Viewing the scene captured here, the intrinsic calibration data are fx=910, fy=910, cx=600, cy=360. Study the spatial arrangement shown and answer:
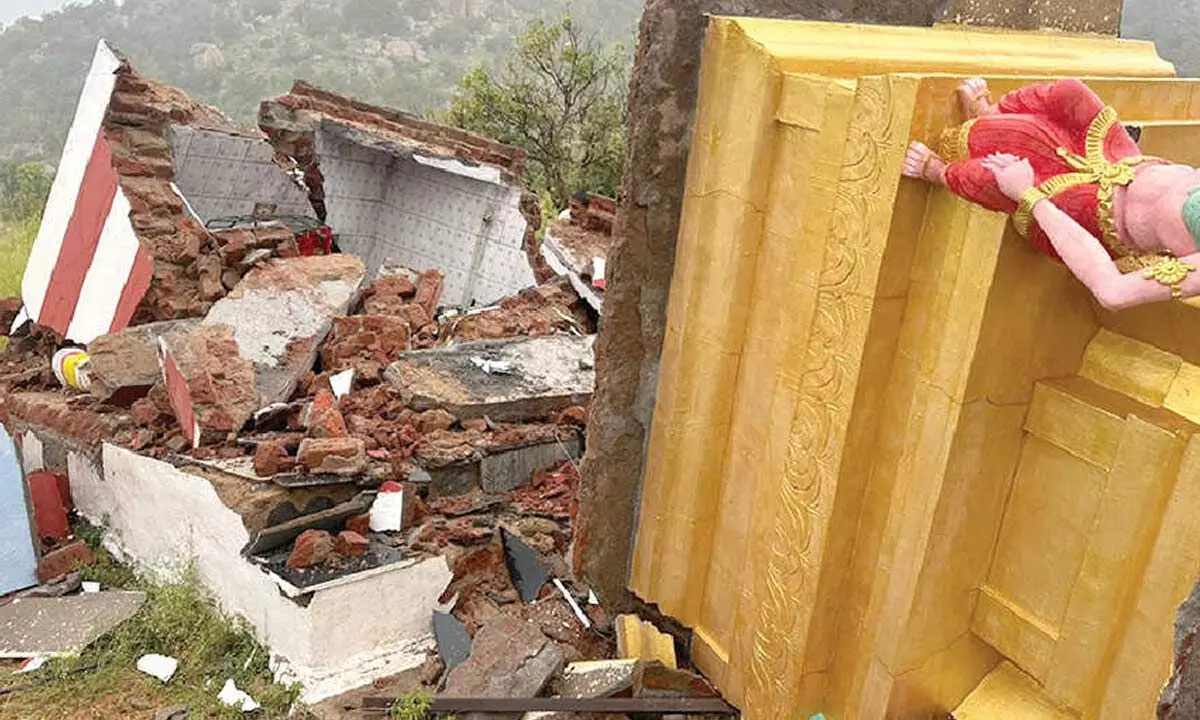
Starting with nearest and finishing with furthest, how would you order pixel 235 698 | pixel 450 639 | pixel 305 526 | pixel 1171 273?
pixel 1171 273 → pixel 235 698 → pixel 450 639 → pixel 305 526

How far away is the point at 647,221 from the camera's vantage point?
3350 mm

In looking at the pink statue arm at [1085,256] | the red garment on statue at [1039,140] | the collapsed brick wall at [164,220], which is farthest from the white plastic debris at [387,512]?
the pink statue arm at [1085,256]

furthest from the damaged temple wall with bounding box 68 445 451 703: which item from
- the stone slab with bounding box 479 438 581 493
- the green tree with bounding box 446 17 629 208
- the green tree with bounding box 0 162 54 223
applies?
the green tree with bounding box 0 162 54 223

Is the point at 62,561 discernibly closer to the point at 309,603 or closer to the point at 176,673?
the point at 176,673

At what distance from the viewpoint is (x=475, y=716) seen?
3.76m

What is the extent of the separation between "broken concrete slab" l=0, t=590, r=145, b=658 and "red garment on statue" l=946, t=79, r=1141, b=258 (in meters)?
4.69

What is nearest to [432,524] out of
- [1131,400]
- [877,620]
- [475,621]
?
[475,621]

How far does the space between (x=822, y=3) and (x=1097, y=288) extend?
162 centimetres

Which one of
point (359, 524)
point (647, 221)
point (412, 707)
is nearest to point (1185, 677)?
point (647, 221)

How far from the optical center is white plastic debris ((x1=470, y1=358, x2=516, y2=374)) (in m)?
5.90

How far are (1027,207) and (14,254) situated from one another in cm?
1545

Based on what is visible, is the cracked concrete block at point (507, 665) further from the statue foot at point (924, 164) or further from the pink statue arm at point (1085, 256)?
the pink statue arm at point (1085, 256)

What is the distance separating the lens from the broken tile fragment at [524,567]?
4676 mm

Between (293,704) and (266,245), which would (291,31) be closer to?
(266,245)
